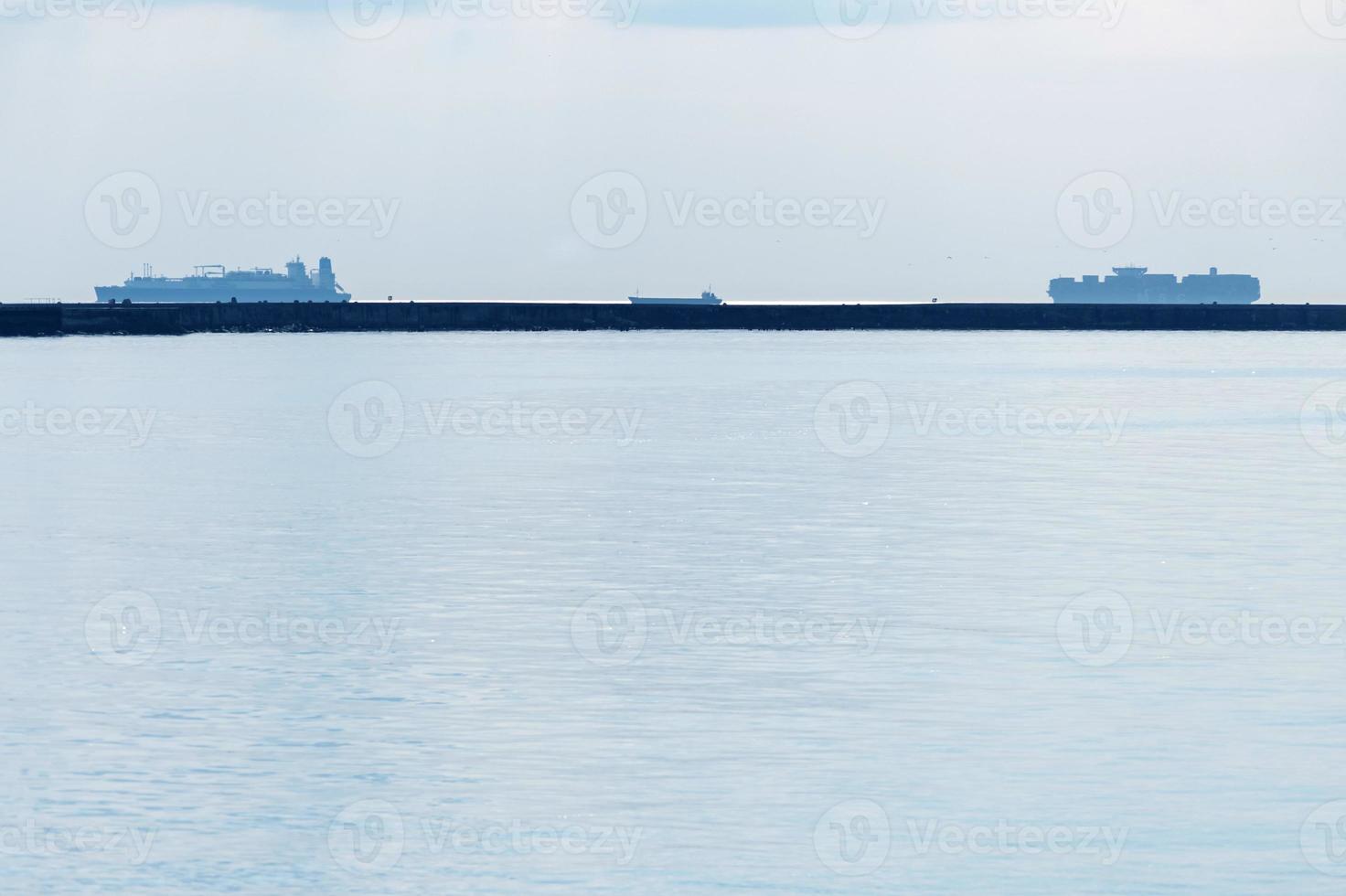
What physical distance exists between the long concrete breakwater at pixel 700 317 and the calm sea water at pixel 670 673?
341ft

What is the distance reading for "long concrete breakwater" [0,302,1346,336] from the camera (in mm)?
142375

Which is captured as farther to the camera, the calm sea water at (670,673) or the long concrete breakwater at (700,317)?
the long concrete breakwater at (700,317)

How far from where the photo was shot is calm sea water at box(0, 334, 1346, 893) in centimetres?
1129

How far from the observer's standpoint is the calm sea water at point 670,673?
11289mm

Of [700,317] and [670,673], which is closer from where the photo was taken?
[670,673]

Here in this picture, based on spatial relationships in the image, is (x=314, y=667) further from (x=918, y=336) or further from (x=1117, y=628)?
(x=918, y=336)

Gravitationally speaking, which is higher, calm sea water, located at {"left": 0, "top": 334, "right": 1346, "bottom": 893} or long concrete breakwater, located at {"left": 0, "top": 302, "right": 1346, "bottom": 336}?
long concrete breakwater, located at {"left": 0, "top": 302, "right": 1346, "bottom": 336}

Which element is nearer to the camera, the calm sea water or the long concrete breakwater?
the calm sea water

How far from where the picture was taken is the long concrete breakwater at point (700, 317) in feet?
467

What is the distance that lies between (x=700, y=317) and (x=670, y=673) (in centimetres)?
14365

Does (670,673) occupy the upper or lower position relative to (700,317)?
lower

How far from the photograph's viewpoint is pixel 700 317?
159250mm

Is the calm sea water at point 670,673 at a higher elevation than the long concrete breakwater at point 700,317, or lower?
lower

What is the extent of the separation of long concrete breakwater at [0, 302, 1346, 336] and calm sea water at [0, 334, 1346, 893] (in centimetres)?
10393
